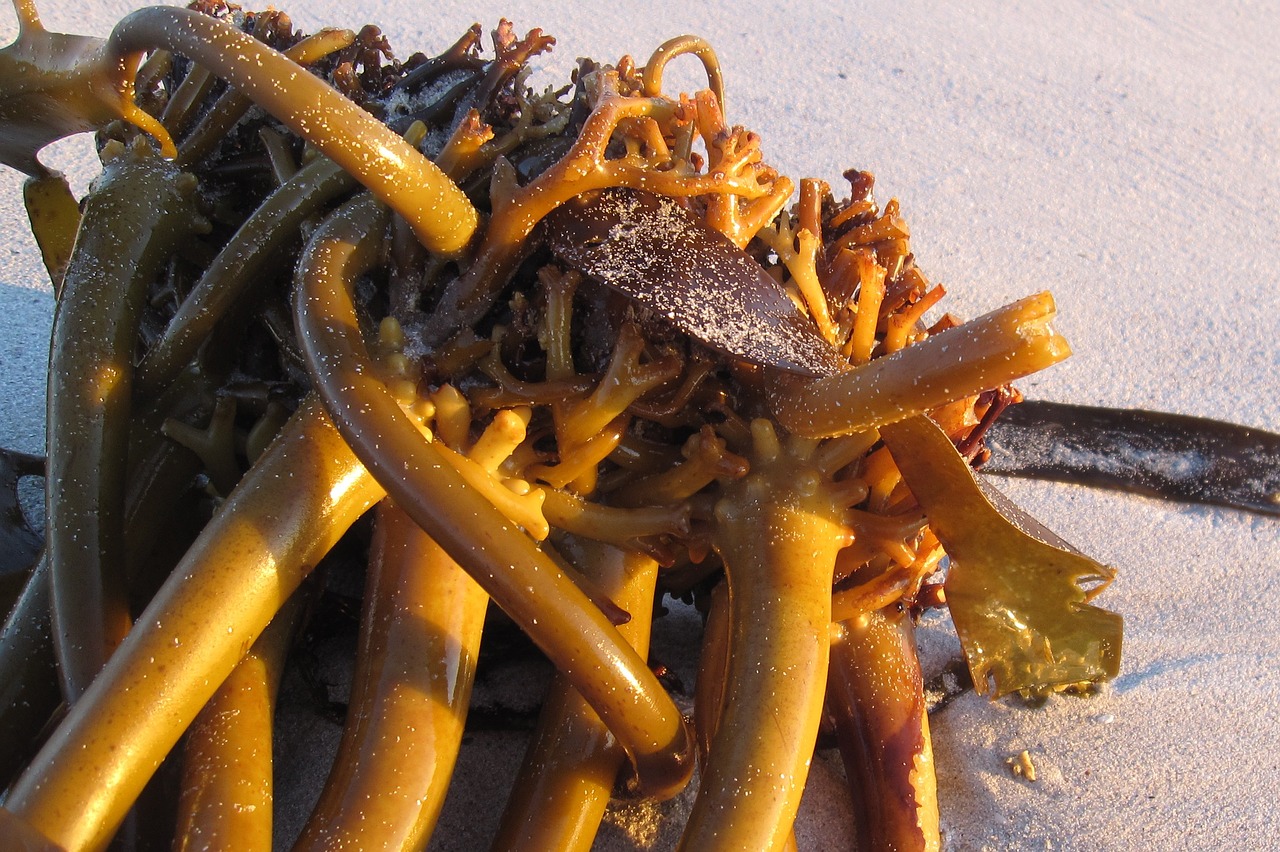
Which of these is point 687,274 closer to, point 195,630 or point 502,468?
point 502,468

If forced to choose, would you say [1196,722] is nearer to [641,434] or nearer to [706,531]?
[706,531]

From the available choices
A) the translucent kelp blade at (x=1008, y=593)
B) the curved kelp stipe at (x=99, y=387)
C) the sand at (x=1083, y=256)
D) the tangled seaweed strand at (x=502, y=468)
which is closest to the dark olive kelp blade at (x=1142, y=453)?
the sand at (x=1083, y=256)

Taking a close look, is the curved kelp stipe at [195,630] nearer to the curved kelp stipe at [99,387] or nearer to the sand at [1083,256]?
the curved kelp stipe at [99,387]

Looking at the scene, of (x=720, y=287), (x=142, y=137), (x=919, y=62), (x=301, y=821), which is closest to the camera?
(x=720, y=287)

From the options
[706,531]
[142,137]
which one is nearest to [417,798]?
[706,531]

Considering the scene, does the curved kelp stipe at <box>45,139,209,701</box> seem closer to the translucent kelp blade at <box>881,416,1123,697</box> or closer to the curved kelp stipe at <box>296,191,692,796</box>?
→ the curved kelp stipe at <box>296,191,692,796</box>

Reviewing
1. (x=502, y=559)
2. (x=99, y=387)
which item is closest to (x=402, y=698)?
(x=502, y=559)

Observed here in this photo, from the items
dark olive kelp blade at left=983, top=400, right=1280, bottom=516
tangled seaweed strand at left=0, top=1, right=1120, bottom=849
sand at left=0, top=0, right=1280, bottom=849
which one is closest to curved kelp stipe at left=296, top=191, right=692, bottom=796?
tangled seaweed strand at left=0, top=1, right=1120, bottom=849
